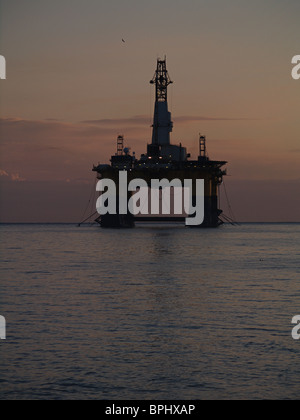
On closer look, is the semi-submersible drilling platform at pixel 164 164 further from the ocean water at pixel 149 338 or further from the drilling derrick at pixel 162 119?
the ocean water at pixel 149 338

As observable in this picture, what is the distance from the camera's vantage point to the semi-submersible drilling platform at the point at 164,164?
410 feet

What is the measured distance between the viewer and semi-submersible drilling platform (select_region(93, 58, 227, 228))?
410 feet

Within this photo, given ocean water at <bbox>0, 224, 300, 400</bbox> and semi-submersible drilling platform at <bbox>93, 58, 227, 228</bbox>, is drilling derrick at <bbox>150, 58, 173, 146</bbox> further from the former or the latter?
ocean water at <bbox>0, 224, 300, 400</bbox>

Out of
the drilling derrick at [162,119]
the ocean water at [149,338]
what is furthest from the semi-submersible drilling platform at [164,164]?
the ocean water at [149,338]

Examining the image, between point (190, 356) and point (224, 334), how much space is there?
324cm

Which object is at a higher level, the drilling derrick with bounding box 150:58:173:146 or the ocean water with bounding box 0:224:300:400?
the drilling derrick with bounding box 150:58:173:146

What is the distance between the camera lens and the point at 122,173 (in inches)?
4882

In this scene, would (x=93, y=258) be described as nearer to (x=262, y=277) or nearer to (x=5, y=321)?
(x=262, y=277)

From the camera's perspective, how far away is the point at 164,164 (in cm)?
12569

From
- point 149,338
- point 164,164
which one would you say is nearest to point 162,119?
point 164,164

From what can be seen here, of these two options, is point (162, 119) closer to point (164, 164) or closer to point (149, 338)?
point (164, 164)

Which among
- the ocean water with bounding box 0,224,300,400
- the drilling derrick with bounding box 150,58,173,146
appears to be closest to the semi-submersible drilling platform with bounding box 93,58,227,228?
the drilling derrick with bounding box 150,58,173,146
